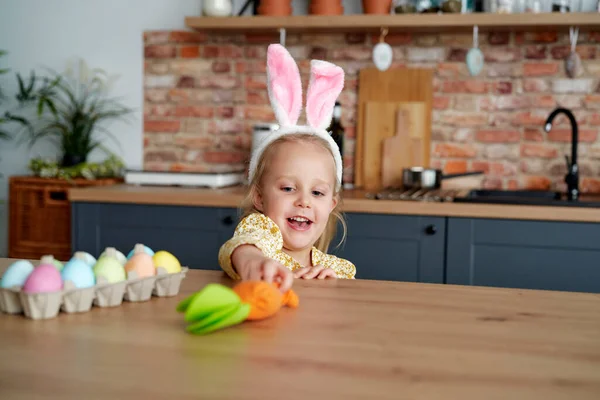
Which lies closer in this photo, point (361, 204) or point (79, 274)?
point (79, 274)

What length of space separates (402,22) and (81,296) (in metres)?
2.43

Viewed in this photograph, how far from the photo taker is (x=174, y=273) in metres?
0.98

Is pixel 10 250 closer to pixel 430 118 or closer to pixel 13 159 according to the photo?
pixel 13 159

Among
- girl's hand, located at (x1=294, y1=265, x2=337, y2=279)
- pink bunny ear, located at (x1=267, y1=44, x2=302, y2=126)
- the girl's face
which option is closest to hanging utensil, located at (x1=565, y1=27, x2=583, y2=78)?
the girl's face

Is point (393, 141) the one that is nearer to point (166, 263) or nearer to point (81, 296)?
point (166, 263)

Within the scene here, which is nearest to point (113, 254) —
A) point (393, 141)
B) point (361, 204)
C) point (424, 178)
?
point (361, 204)

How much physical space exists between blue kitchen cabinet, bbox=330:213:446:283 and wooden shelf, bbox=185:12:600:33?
2.99 ft

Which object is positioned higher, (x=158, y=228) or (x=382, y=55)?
(x=382, y=55)

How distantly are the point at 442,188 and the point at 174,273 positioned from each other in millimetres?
2258

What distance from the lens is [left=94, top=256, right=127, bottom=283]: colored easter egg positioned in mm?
900

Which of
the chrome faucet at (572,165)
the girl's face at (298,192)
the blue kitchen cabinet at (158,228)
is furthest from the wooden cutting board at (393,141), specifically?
the girl's face at (298,192)

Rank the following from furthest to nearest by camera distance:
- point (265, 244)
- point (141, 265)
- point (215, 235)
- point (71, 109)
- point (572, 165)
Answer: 1. point (71, 109)
2. point (572, 165)
3. point (215, 235)
4. point (265, 244)
5. point (141, 265)

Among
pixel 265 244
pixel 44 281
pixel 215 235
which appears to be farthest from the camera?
pixel 215 235

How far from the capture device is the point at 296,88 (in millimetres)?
1356
